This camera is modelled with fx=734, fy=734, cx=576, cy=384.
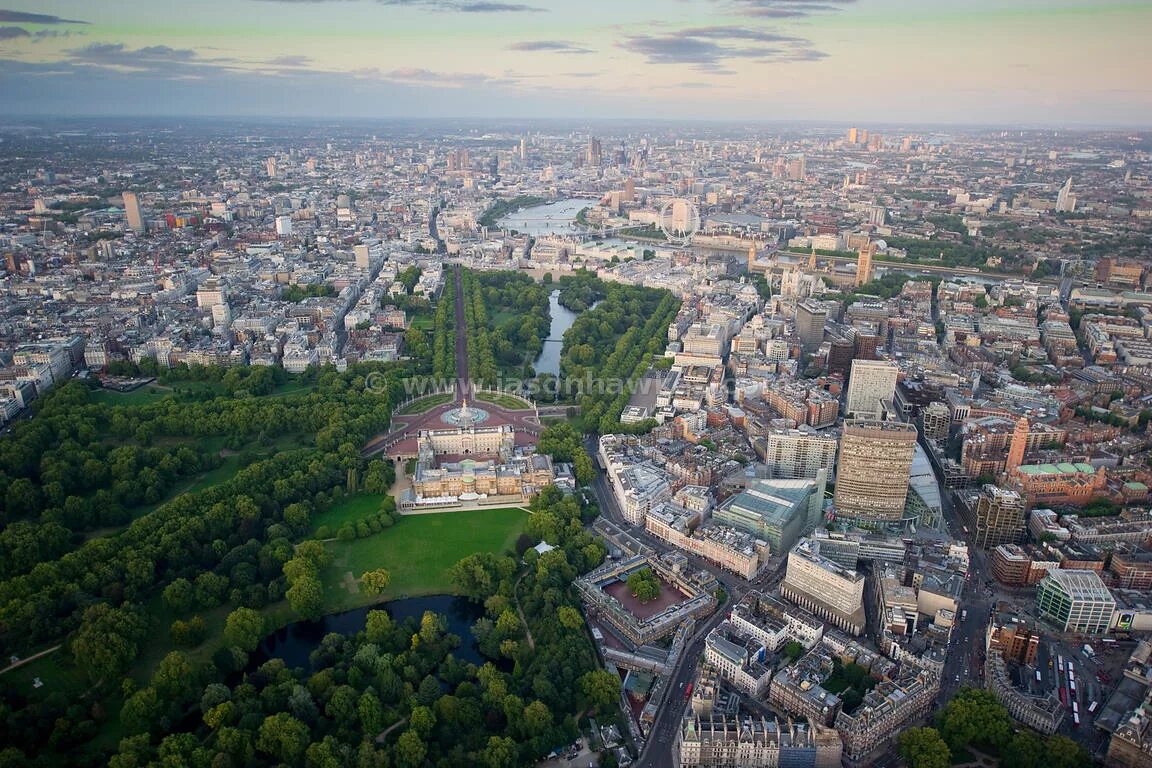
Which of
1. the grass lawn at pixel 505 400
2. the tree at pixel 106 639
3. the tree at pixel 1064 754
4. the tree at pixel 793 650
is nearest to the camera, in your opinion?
the tree at pixel 1064 754

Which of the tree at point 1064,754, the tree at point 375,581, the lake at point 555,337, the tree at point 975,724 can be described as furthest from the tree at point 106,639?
the lake at point 555,337

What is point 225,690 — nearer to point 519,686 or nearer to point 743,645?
point 519,686

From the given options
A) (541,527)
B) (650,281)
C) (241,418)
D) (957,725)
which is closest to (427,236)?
(650,281)

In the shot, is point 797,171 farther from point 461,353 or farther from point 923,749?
point 923,749

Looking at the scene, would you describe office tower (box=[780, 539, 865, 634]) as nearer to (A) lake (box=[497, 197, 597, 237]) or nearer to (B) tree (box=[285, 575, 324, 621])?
(B) tree (box=[285, 575, 324, 621])

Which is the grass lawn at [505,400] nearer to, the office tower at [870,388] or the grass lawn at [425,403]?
the grass lawn at [425,403]

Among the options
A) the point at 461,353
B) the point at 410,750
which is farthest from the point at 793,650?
the point at 461,353

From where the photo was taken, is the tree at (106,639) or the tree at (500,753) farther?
the tree at (106,639)

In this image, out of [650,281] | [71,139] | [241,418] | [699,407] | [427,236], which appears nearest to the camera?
[241,418]
